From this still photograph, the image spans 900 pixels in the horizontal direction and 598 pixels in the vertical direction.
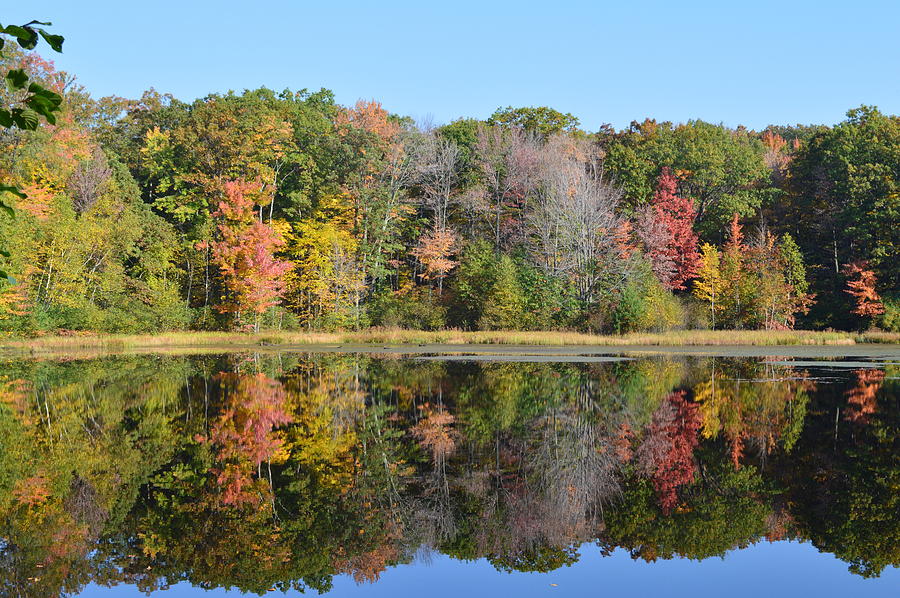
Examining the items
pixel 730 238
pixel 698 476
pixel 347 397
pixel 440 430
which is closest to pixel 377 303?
pixel 730 238

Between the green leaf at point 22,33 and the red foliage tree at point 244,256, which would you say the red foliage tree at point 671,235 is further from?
the green leaf at point 22,33

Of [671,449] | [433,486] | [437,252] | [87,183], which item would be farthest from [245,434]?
[437,252]

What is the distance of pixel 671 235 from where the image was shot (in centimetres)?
6028

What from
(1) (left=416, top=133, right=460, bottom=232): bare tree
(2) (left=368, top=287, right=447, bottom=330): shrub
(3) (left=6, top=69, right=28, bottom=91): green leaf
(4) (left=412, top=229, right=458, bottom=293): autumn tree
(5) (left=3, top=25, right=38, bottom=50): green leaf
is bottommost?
(2) (left=368, top=287, right=447, bottom=330): shrub

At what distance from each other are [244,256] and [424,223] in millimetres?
17755

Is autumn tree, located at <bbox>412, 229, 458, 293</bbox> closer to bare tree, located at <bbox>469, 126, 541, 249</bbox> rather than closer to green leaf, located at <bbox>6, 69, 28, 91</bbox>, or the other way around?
bare tree, located at <bbox>469, 126, 541, 249</bbox>

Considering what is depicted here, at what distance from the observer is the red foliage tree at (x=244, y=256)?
174 ft

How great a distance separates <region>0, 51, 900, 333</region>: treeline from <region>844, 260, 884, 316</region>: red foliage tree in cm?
14

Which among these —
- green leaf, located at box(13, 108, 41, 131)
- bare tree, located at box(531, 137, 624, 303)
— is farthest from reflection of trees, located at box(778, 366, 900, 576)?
bare tree, located at box(531, 137, 624, 303)

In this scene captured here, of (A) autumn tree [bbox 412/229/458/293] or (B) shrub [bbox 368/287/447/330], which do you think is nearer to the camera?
(B) shrub [bbox 368/287/447/330]

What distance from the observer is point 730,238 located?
208 feet

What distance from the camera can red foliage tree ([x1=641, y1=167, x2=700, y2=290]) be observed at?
194ft

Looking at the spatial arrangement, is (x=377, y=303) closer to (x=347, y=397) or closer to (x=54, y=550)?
(x=347, y=397)

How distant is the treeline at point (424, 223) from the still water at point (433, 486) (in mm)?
28879
